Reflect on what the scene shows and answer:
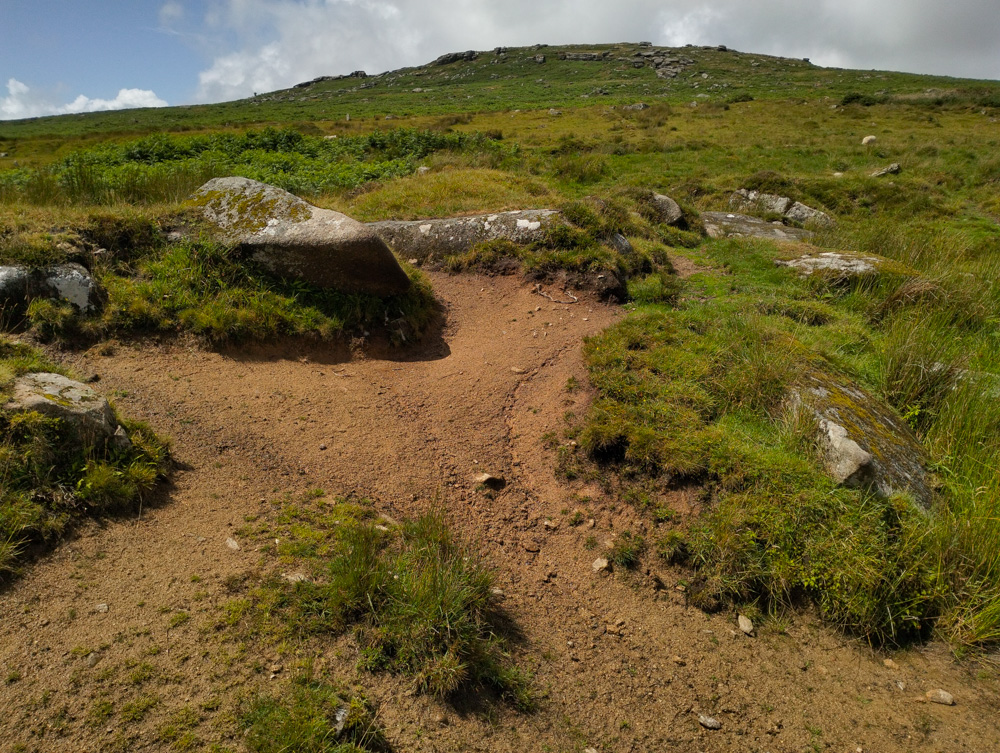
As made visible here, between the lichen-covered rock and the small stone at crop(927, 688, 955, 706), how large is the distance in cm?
747

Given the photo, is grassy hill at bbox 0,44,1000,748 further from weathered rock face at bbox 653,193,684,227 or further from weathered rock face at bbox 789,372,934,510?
weathered rock face at bbox 653,193,684,227

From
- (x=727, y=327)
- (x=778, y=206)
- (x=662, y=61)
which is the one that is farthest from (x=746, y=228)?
(x=662, y=61)

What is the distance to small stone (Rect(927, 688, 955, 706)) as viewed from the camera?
384cm

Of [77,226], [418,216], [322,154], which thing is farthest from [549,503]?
[322,154]

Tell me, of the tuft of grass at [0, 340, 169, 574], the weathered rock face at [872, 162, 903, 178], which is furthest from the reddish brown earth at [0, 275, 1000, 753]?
the weathered rock face at [872, 162, 903, 178]

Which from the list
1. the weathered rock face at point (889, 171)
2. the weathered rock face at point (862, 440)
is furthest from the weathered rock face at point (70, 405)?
the weathered rock face at point (889, 171)

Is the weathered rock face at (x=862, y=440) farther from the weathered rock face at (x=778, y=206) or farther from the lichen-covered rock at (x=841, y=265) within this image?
the weathered rock face at (x=778, y=206)

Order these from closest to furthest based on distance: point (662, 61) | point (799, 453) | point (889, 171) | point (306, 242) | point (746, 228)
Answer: point (799, 453) < point (306, 242) < point (746, 228) < point (889, 171) < point (662, 61)

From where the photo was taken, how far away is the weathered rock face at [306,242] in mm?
7406

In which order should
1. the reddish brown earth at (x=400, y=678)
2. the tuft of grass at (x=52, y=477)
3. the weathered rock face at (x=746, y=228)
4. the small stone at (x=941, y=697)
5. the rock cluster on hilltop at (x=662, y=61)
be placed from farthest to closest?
1. the rock cluster on hilltop at (x=662, y=61)
2. the weathered rock face at (x=746, y=228)
3. the small stone at (x=941, y=697)
4. the tuft of grass at (x=52, y=477)
5. the reddish brown earth at (x=400, y=678)

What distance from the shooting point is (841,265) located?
10.0 meters

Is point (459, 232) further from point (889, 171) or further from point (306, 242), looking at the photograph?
point (889, 171)

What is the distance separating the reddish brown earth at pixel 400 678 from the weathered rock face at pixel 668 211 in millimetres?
8486

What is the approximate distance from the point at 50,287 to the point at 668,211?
1232cm
